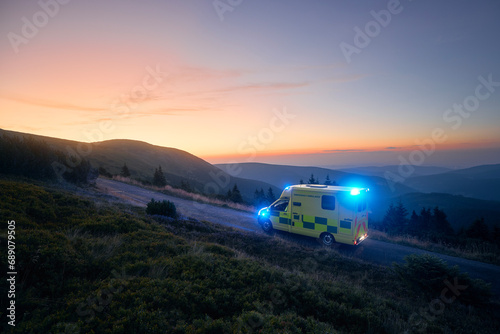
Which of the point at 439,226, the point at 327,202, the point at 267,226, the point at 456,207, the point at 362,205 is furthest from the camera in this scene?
the point at 456,207

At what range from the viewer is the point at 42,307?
12.3ft

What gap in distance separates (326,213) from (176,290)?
7524 millimetres

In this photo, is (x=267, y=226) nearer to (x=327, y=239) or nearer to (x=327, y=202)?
(x=327, y=239)

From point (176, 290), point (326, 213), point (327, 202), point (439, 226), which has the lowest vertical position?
point (439, 226)

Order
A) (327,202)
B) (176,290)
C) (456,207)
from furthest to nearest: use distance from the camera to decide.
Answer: (456,207), (327,202), (176,290)

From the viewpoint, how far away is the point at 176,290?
15.1 feet

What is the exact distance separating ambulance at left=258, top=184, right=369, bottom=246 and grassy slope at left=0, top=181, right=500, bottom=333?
206 cm

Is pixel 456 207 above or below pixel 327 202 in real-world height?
above

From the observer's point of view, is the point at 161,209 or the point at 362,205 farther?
the point at 161,209

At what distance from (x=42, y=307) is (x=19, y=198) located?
20.6 ft

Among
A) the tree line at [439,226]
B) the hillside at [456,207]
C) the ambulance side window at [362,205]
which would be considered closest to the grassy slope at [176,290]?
the ambulance side window at [362,205]

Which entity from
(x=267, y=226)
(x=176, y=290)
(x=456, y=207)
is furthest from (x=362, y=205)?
(x=456, y=207)

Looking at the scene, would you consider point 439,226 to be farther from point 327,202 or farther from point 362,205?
point 327,202

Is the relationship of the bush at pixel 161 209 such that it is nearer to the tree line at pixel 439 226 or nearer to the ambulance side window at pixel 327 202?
the ambulance side window at pixel 327 202
